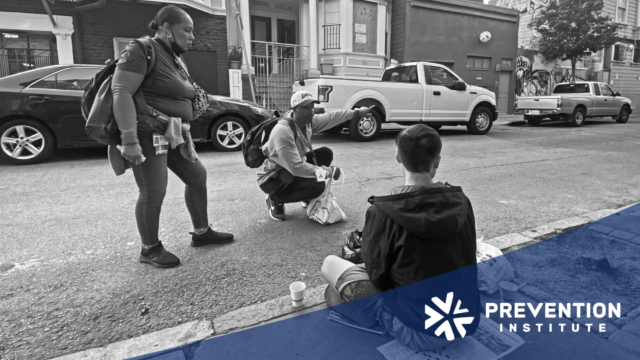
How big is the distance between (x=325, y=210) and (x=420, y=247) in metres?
2.29

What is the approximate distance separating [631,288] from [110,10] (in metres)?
14.4

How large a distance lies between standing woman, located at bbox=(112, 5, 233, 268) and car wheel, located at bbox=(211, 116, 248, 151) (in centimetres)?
504

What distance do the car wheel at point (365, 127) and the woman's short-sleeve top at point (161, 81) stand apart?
7275 mm

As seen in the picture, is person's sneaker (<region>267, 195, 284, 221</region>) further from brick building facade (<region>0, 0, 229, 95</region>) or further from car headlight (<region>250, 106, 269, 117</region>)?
brick building facade (<region>0, 0, 229, 95</region>)

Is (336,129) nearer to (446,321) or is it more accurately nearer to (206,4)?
(206,4)

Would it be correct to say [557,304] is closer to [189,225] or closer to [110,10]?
[189,225]

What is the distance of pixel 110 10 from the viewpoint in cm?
1295

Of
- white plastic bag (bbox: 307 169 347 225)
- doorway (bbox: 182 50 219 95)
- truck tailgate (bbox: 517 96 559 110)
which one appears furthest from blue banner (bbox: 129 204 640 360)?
truck tailgate (bbox: 517 96 559 110)

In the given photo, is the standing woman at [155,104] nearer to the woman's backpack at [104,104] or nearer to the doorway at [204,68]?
the woman's backpack at [104,104]

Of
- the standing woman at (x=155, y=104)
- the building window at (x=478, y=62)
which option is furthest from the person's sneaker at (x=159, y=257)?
the building window at (x=478, y=62)

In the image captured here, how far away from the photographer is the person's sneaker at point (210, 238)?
3.64 m

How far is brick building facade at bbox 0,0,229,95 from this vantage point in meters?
12.1

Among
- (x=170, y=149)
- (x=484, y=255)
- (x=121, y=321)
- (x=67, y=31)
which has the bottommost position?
(x=121, y=321)

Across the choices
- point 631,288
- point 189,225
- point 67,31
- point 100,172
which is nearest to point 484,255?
point 631,288
